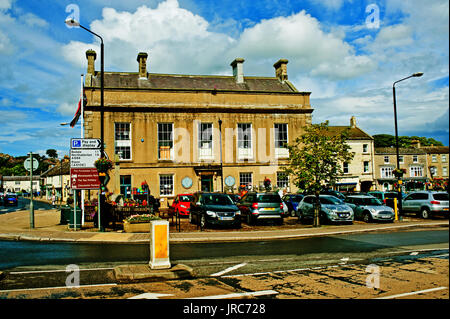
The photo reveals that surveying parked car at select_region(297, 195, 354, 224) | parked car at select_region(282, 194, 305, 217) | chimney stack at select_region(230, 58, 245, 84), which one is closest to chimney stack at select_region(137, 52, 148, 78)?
chimney stack at select_region(230, 58, 245, 84)

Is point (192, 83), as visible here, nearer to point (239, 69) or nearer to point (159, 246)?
point (239, 69)

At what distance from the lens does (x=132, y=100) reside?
34062mm

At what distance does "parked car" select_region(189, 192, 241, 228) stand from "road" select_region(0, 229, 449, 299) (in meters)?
4.29

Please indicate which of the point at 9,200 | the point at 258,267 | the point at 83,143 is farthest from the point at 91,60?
the point at 258,267

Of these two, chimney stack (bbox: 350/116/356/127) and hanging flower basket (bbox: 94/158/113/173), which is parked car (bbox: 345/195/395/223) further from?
chimney stack (bbox: 350/116/356/127)

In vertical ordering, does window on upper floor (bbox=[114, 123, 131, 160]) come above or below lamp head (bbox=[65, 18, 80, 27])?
below

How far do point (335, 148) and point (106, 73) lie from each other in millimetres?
26279

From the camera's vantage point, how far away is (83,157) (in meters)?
18.6

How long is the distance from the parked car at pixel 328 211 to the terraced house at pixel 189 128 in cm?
1322

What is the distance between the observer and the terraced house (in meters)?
33.6

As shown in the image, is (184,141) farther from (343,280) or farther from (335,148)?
(343,280)

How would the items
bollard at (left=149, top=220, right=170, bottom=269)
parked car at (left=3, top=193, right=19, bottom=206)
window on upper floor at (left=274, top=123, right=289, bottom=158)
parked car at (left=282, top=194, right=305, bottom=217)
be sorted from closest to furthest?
bollard at (left=149, top=220, right=170, bottom=269) < parked car at (left=282, top=194, right=305, bottom=217) < window on upper floor at (left=274, top=123, right=289, bottom=158) < parked car at (left=3, top=193, right=19, bottom=206)

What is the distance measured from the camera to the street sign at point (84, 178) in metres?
18.3
